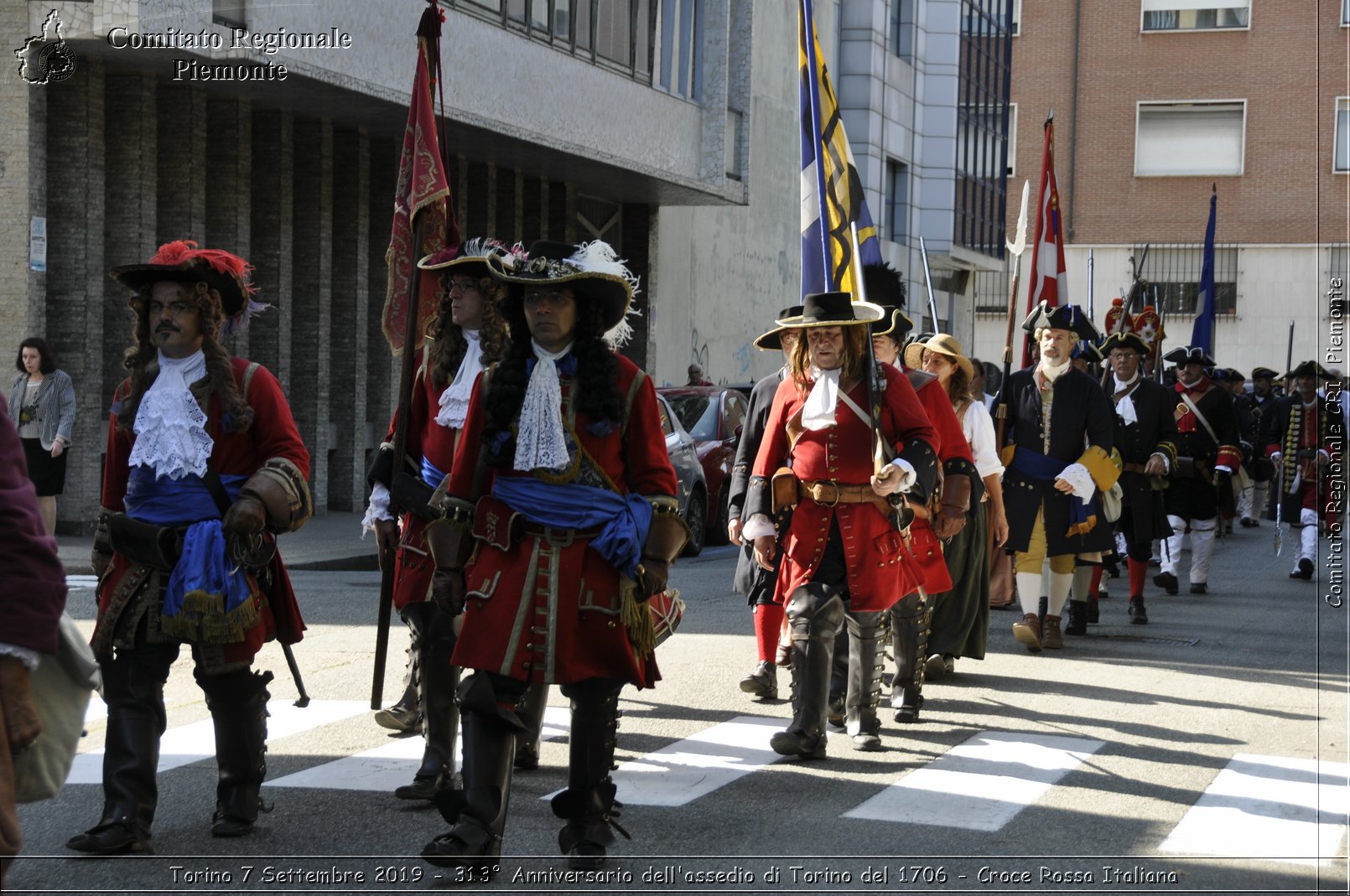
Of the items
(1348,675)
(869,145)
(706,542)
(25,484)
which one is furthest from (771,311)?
(25,484)

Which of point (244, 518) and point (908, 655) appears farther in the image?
point (908, 655)

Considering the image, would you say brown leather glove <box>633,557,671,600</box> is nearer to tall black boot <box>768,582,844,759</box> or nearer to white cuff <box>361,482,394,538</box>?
white cuff <box>361,482,394,538</box>

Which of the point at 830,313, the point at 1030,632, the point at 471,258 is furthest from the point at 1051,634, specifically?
the point at 471,258

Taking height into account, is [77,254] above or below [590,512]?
above

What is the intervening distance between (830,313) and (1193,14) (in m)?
47.7

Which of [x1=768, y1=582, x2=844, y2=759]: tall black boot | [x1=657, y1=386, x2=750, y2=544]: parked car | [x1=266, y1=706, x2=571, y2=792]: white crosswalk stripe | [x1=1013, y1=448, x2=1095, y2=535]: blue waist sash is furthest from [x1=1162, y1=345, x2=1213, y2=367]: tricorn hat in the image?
[x1=266, y1=706, x2=571, y2=792]: white crosswalk stripe

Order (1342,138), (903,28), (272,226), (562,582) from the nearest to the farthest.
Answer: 1. (562,582)
2. (272,226)
3. (903,28)
4. (1342,138)

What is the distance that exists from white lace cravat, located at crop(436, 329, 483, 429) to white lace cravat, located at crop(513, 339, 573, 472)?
1.14m

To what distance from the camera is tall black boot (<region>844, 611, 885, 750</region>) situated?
792cm

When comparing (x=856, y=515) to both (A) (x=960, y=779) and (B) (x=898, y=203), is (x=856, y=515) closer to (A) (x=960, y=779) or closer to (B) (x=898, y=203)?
(A) (x=960, y=779)

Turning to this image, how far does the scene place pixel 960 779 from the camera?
730 centimetres

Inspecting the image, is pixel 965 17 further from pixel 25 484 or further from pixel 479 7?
pixel 25 484

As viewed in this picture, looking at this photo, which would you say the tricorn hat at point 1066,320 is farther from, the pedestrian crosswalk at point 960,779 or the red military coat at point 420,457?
the red military coat at point 420,457

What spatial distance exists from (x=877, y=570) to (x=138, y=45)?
1117cm
